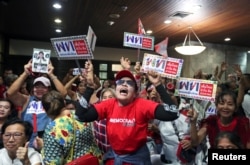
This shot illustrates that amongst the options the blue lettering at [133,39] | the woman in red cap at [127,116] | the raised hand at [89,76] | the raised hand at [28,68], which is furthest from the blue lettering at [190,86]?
the raised hand at [28,68]

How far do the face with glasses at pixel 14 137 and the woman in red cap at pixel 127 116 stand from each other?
0.45m

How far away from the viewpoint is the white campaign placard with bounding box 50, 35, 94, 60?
2154 mm

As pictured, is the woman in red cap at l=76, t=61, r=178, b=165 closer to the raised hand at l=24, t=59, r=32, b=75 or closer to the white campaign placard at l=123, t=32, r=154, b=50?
the raised hand at l=24, t=59, r=32, b=75

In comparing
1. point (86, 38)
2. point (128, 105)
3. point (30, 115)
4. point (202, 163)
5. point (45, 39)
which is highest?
point (45, 39)

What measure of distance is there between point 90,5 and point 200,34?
3670 millimetres

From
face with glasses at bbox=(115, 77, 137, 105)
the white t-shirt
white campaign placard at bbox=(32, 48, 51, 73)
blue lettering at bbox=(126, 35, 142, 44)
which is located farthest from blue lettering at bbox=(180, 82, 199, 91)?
white campaign placard at bbox=(32, 48, 51, 73)

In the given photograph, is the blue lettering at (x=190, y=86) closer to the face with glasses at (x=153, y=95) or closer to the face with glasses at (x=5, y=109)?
the face with glasses at (x=153, y=95)

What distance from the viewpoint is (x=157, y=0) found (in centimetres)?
499

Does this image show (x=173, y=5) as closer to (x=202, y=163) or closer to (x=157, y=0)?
(x=157, y=0)

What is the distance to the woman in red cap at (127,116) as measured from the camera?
181 cm

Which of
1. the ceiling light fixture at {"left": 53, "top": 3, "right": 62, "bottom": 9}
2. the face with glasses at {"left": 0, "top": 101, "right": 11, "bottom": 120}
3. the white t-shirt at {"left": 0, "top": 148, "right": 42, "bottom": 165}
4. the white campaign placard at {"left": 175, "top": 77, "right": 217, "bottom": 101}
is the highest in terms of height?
the ceiling light fixture at {"left": 53, "top": 3, "right": 62, "bottom": 9}

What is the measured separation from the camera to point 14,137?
6.46ft

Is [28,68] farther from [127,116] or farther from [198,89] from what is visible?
[198,89]

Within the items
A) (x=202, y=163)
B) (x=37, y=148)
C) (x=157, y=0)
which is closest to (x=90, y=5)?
(x=157, y=0)
